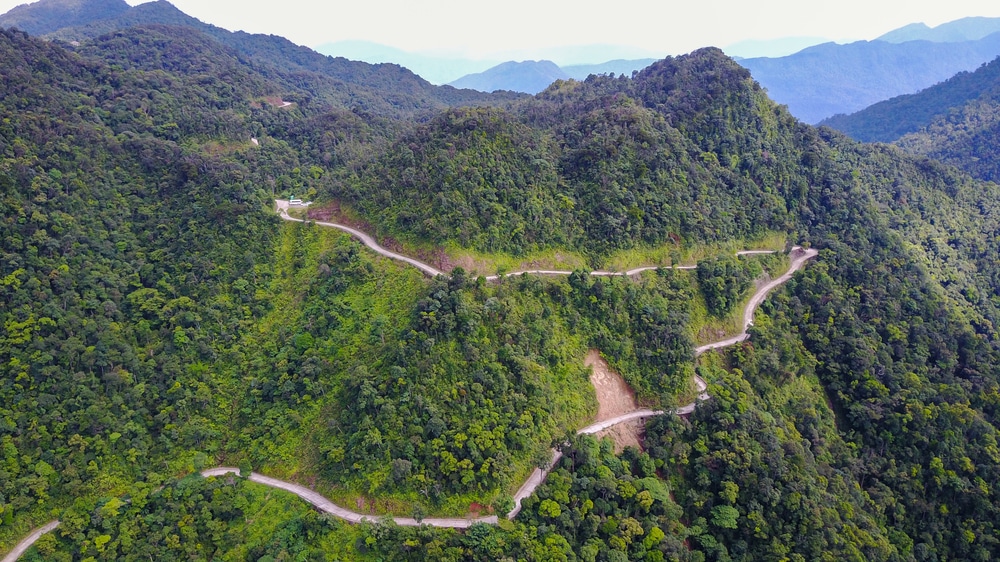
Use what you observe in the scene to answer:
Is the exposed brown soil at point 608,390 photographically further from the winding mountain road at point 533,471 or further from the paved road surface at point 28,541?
the paved road surface at point 28,541

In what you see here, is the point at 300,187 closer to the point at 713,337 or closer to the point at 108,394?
the point at 108,394

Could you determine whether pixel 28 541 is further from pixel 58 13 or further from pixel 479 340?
pixel 58 13

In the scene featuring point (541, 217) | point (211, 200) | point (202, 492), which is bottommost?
point (202, 492)

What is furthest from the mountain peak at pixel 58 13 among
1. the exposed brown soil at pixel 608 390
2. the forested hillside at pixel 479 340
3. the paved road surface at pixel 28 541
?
the exposed brown soil at pixel 608 390

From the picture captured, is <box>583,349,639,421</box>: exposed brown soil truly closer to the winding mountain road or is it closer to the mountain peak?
the winding mountain road

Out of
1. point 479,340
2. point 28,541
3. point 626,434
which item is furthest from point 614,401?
point 28,541

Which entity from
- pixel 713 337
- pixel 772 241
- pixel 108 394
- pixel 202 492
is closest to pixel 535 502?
pixel 202 492
